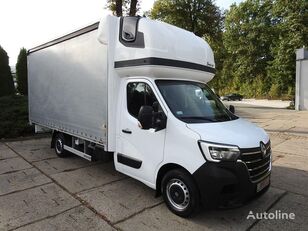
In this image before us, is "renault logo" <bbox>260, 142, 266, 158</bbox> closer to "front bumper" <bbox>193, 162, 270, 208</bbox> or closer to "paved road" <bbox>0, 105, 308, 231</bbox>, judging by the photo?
"front bumper" <bbox>193, 162, 270, 208</bbox>

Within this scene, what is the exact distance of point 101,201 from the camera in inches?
192

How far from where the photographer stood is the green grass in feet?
33.9

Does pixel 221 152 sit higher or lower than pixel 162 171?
higher

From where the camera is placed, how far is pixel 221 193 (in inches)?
152

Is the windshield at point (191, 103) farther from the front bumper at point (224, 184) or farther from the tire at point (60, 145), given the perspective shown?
the tire at point (60, 145)

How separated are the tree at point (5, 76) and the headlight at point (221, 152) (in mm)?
12774

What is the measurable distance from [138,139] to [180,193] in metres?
1.12

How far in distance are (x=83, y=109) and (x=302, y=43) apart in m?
29.9

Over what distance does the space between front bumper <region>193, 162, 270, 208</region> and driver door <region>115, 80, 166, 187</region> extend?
31.7 inches

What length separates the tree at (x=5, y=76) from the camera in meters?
13.9

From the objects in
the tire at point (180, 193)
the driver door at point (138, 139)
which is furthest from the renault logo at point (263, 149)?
the driver door at point (138, 139)

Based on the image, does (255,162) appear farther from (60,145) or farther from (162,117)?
(60,145)

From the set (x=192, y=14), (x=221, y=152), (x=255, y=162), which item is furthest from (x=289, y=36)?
(x=221, y=152)

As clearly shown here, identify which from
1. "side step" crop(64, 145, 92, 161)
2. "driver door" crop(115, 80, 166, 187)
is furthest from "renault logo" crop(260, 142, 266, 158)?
"side step" crop(64, 145, 92, 161)
